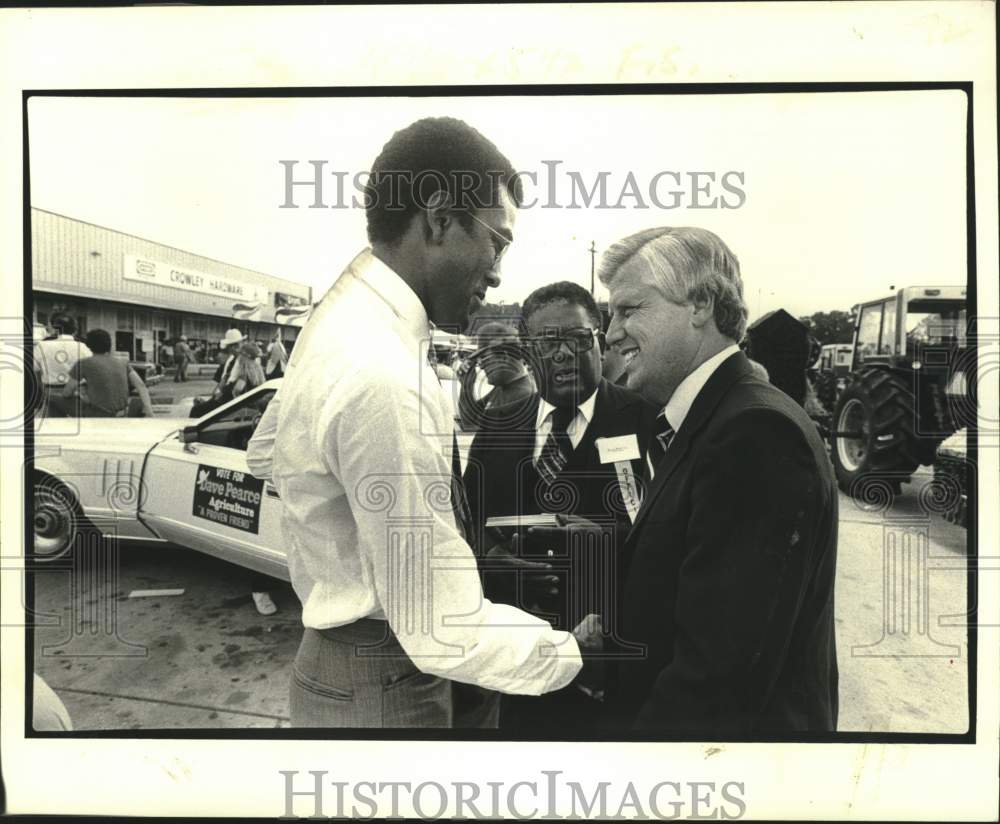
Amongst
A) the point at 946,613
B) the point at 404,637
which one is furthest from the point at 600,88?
the point at 946,613

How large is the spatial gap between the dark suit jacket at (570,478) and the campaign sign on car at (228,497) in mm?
747

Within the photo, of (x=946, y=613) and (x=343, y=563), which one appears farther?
(x=946, y=613)

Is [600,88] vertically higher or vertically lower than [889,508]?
higher

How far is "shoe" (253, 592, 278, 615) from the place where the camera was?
7.06 feet

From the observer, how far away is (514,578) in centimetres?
203

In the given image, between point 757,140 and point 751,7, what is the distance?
15.9 inches

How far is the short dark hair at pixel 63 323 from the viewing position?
209 cm

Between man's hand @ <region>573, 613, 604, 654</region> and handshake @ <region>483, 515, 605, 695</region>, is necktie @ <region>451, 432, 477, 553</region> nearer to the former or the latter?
handshake @ <region>483, 515, 605, 695</region>

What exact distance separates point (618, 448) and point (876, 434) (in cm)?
74

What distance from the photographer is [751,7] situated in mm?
2014

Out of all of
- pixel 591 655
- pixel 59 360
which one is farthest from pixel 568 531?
pixel 59 360

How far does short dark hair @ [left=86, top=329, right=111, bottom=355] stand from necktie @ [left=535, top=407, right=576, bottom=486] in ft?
4.55

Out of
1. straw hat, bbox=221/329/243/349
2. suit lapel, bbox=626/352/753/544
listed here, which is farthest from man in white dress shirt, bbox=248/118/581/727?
suit lapel, bbox=626/352/753/544

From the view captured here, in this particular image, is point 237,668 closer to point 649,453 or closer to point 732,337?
point 649,453
